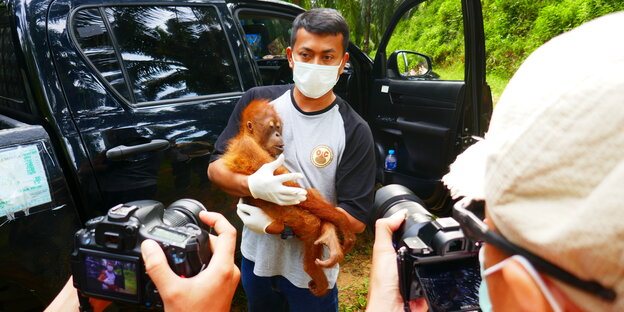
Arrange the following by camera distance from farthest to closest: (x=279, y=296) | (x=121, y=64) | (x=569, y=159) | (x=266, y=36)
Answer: (x=266, y=36) → (x=121, y=64) → (x=279, y=296) → (x=569, y=159)

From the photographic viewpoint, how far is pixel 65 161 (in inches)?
75.3

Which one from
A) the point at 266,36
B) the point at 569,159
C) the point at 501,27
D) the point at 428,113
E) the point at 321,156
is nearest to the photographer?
the point at 569,159

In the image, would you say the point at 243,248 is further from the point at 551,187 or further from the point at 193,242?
the point at 551,187

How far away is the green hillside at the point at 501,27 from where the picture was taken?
8617mm

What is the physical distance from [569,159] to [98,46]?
8.19ft

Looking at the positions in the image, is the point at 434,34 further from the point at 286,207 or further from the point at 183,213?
the point at 183,213

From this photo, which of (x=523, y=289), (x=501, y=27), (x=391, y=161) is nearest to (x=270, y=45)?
(x=391, y=161)

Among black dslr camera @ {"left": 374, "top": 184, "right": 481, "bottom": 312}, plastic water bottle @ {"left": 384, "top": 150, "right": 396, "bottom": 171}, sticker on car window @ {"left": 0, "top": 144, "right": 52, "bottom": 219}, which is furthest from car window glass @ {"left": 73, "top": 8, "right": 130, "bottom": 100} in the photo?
plastic water bottle @ {"left": 384, "top": 150, "right": 396, "bottom": 171}

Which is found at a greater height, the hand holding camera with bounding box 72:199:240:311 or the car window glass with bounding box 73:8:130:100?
the car window glass with bounding box 73:8:130:100

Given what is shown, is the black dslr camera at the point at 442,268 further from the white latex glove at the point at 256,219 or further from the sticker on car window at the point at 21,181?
the sticker on car window at the point at 21,181

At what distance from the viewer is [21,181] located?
1663mm

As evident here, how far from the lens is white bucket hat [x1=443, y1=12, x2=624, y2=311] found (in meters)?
0.48

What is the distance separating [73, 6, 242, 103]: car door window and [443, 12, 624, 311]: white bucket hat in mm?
2271

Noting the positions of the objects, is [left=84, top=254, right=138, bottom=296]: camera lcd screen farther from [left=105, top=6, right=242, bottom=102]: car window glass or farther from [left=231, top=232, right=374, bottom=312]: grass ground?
[left=231, top=232, right=374, bottom=312]: grass ground
